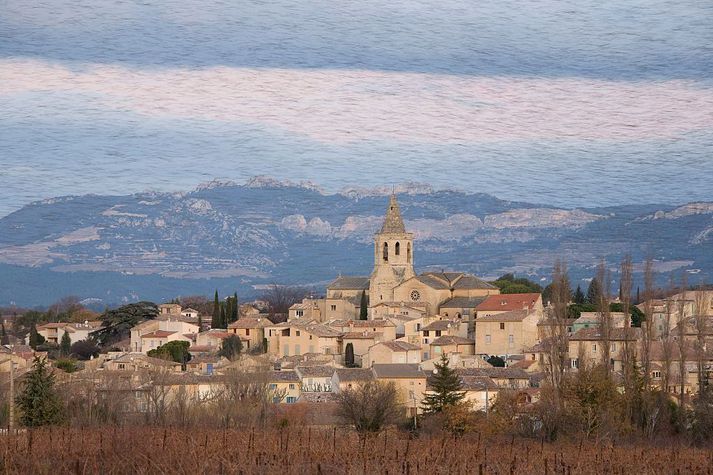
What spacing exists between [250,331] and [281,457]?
97.3ft

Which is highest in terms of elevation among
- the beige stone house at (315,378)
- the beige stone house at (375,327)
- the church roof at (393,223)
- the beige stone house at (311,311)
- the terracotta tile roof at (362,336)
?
the church roof at (393,223)

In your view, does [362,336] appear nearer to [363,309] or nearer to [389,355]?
[389,355]

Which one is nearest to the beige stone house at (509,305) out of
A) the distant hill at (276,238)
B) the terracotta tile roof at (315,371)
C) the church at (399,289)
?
the church at (399,289)

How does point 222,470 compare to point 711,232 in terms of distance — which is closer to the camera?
point 222,470

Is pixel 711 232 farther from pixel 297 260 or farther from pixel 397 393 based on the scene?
pixel 397 393

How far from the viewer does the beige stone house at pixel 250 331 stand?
1754 inches

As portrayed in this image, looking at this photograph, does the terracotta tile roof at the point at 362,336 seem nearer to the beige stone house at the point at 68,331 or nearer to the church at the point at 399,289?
the church at the point at 399,289

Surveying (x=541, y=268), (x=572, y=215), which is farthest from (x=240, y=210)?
(x=541, y=268)

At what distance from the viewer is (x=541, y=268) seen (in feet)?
413

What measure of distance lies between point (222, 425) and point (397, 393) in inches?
352

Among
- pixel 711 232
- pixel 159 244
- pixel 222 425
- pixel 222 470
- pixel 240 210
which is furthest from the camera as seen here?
pixel 240 210

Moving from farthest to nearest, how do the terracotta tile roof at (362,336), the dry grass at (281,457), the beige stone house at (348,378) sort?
1. the terracotta tile roof at (362,336)
2. the beige stone house at (348,378)
3. the dry grass at (281,457)

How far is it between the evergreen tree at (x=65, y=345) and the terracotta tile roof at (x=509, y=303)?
13432 millimetres

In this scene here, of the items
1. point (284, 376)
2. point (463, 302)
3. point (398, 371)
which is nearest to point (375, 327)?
point (463, 302)
